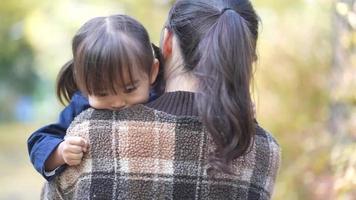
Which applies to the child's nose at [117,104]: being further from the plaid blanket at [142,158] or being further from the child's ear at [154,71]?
the child's ear at [154,71]

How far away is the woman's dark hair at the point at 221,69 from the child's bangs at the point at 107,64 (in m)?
0.13

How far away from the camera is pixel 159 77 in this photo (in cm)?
210

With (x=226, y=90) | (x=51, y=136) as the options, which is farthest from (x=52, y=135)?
(x=226, y=90)

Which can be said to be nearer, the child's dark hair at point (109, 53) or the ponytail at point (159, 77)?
the child's dark hair at point (109, 53)

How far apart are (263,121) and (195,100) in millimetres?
4612

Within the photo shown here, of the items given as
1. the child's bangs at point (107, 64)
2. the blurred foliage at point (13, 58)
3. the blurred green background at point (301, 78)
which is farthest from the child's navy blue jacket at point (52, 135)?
the blurred foliage at point (13, 58)

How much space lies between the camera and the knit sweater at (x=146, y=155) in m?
1.94

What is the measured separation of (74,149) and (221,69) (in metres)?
0.38

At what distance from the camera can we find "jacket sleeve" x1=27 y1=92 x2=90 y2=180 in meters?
2.03

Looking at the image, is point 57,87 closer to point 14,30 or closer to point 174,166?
point 174,166

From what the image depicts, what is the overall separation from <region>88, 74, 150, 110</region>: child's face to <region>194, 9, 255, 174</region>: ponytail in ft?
0.46

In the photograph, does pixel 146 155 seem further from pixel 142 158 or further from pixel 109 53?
pixel 109 53

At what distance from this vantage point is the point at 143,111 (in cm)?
197

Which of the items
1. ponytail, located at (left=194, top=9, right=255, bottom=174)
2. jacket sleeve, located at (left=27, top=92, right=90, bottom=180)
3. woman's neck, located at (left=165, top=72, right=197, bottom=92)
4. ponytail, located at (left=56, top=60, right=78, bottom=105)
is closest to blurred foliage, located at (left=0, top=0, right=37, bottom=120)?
ponytail, located at (left=56, top=60, right=78, bottom=105)
